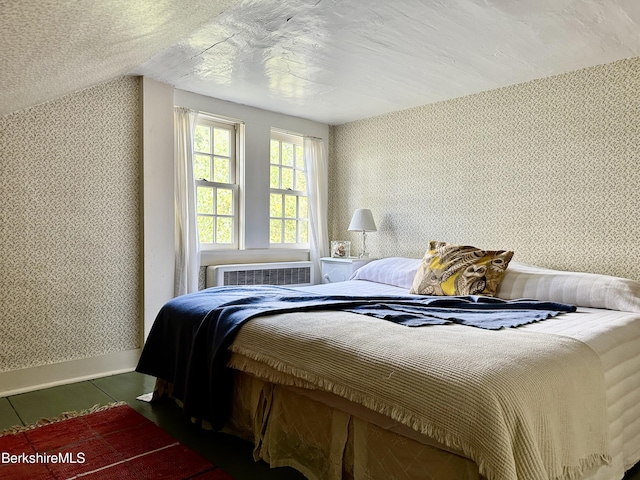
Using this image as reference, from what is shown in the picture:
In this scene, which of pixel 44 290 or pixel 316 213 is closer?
pixel 44 290

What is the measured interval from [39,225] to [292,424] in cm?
224

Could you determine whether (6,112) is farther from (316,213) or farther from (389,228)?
(389,228)

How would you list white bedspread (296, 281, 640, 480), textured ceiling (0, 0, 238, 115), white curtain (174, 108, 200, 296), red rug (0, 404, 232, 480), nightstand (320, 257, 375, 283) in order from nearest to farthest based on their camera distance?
textured ceiling (0, 0, 238, 115)
white bedspread (296, 281, 640, 480)
red rug (0, 404, 232, 480)
white curtain (174, 108, 200, 296)
nightstand (320, 257, 375, 283)

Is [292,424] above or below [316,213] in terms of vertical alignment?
below

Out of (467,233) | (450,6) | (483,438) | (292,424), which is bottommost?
(292,424)

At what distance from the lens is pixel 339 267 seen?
4434 millimetres

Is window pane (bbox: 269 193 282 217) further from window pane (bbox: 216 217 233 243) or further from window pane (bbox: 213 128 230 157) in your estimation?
window pane (bbox: 213 128 230 157)

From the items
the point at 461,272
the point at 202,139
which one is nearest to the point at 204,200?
the point at 202,139

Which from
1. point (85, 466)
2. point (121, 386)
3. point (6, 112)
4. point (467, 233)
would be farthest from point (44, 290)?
point (467, 233)

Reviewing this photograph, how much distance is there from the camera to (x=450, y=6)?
230 centimetres

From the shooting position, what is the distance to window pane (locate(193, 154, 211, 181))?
3980mm

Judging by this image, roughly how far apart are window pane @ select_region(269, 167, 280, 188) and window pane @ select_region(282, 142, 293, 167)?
0.46ft

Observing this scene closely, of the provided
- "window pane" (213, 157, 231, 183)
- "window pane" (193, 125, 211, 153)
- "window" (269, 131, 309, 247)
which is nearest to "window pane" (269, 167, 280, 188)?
"window" (269, 131, 309, 247)

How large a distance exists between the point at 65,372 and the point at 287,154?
9.22 ft
